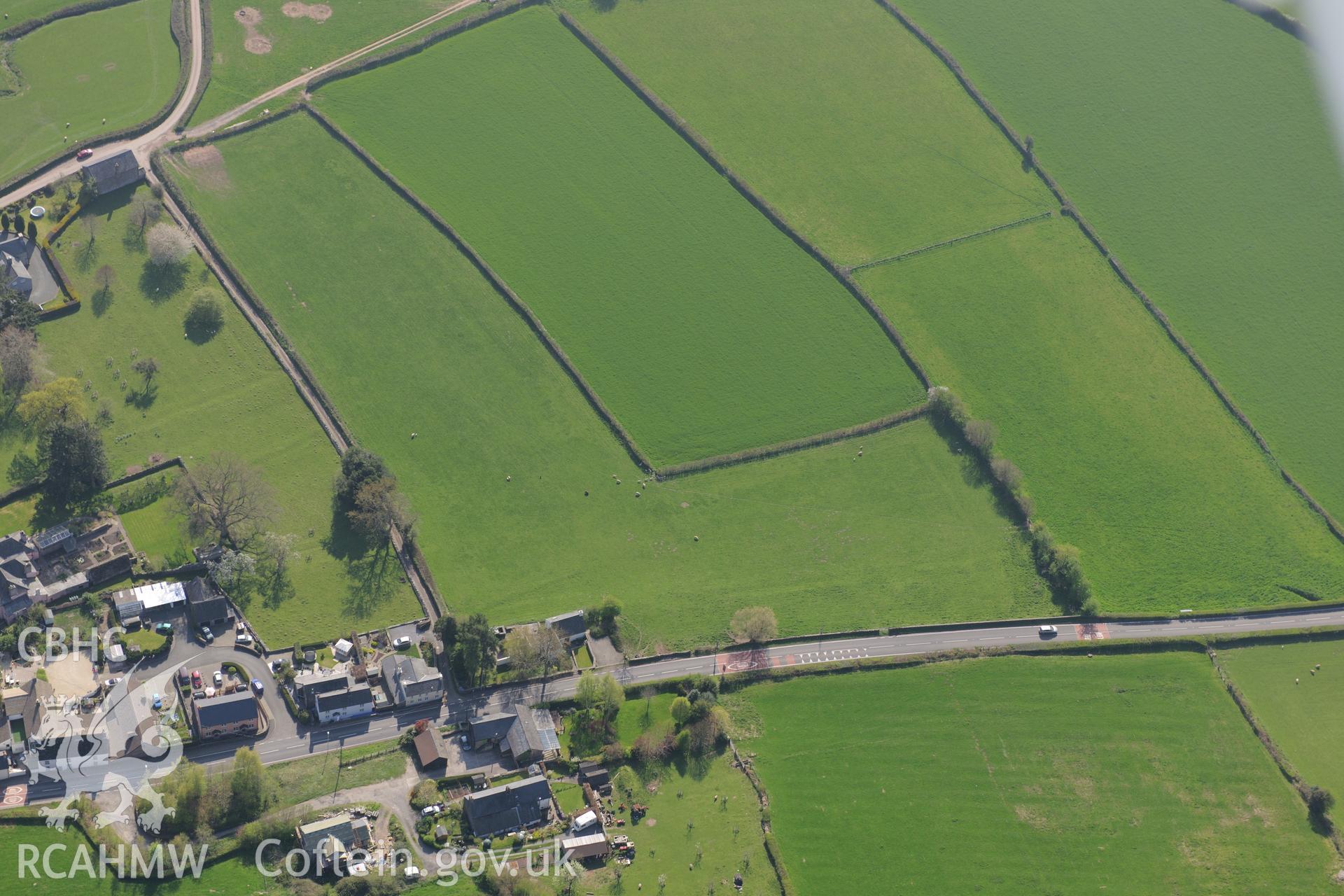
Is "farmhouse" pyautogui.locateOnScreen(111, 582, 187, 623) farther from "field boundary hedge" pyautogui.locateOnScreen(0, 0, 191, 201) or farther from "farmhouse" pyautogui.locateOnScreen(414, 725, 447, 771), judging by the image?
"field boundary hedge" pyautogui.locateOnScreen(0, 0, 191, 201)

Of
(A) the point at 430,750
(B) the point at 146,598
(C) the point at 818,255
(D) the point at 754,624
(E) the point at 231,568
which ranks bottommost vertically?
(A) the point at 430,750

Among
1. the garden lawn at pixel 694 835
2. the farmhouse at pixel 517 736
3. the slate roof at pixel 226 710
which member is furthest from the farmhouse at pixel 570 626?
the slate roof at pixel 226 710

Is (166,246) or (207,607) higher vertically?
(166,246)

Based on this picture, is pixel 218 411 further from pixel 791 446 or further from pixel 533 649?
pixel 791 446

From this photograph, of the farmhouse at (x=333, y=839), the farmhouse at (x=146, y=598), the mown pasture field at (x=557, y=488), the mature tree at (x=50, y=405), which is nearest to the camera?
the farmhouse at (x=333, y=839)

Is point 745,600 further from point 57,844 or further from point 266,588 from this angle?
point 57,844

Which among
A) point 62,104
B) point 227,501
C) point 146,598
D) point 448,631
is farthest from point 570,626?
point 62,104

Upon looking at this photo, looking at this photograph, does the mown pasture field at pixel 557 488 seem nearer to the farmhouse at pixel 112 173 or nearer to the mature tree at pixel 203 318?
the mature tree at pixel 203 318
